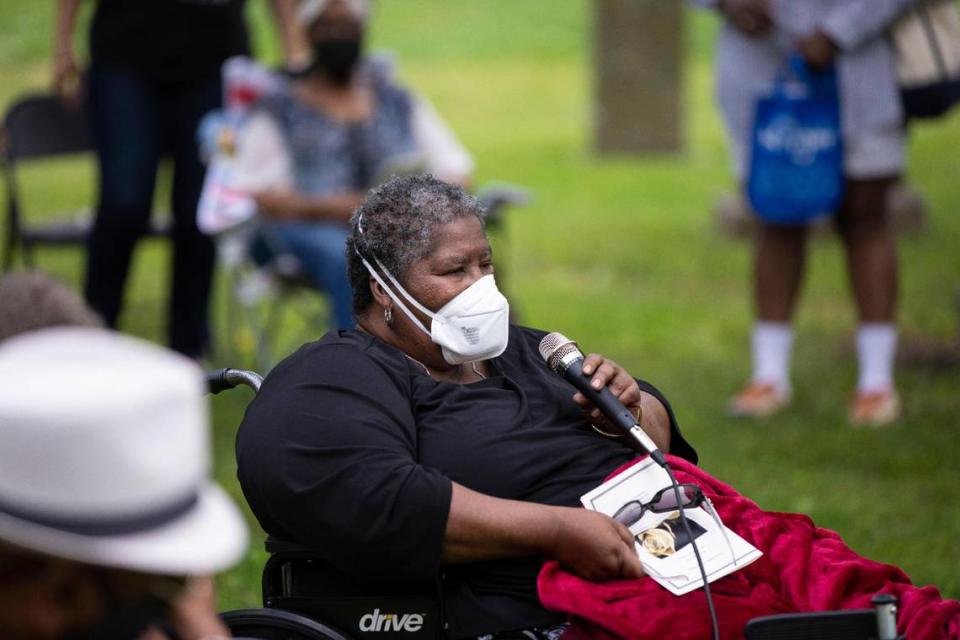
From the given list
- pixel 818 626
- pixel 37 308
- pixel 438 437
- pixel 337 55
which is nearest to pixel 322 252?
pixel 337 55

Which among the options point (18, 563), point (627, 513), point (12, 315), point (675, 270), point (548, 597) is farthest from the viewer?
point (675, 270)

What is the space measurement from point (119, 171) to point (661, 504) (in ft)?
13.9

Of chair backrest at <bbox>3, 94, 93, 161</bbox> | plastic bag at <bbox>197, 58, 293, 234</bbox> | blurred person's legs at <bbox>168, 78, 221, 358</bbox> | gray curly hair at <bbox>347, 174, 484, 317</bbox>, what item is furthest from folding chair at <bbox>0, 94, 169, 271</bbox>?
gray curly hair at <bbox>347, 174, 484, 317</bbox>

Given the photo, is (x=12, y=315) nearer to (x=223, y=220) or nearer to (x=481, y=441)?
(x=481, y=441)

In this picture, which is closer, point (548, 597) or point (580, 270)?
point (548, 597)

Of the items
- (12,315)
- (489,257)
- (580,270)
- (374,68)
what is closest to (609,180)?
(580,270)

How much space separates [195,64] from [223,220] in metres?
0.74

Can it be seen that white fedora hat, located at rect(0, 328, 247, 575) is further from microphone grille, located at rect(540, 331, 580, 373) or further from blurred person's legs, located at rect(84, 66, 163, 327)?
blurred person's legs, located at rect(84, 66, 163, 327)

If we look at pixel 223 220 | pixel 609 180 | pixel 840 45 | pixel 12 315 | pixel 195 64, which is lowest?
pixel 609 180

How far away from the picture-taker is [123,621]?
2.12 meters

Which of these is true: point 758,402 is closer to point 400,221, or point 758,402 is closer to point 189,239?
point 189,239

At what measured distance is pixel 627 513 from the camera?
322 centimetres

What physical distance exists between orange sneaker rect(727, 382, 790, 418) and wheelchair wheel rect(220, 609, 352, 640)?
13.1ft

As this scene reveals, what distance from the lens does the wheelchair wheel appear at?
9.85 feet
